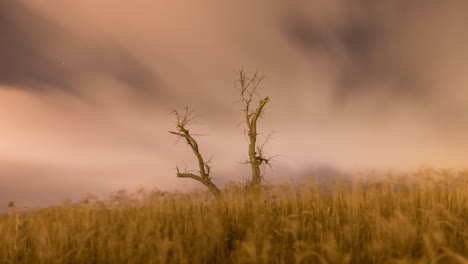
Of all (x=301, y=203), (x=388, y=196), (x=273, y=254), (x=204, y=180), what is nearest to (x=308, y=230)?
(x=273, y=254)

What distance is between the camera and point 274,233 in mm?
5973

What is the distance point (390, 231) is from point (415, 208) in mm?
2853

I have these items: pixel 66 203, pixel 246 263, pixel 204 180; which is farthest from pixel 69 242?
pixel 204 180

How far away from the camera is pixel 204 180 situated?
18.0 m

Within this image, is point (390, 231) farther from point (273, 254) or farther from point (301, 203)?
point (301, 203)

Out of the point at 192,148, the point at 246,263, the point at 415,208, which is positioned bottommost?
the point at 246,263

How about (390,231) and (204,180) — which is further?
(204,180)

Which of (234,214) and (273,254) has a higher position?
(234,214)

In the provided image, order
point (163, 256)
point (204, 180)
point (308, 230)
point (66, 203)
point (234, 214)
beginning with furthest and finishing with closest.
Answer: point (204, 180) → point (66, 203) → point (234, 214) → point (308, 230) → point (163, 256)

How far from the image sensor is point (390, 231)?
202 inches

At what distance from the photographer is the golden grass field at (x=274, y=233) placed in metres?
4.79

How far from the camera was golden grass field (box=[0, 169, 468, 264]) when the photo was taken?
4.79 meters

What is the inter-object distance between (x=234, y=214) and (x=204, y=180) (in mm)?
10869

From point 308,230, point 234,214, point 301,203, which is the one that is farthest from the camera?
point 301,203
